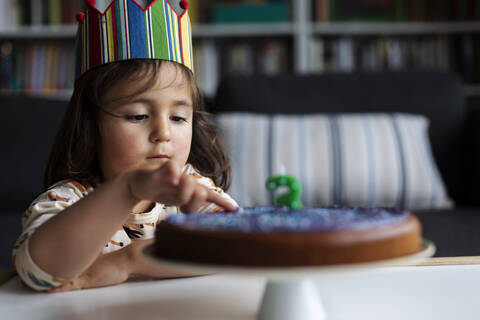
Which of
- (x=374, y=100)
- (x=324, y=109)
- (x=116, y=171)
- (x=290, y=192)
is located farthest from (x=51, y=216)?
(x=374, y=100)

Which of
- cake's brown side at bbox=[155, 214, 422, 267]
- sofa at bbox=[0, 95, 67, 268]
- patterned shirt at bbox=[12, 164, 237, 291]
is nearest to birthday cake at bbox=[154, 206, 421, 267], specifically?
cake's brown side at bbox=[155, 214, 422, 267]

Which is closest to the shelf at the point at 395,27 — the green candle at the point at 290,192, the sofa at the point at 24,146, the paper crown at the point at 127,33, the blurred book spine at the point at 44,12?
the blurred book spine at the point at 44,12

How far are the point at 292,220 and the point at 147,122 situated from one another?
430 millimetres

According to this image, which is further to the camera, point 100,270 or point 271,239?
point 100,270

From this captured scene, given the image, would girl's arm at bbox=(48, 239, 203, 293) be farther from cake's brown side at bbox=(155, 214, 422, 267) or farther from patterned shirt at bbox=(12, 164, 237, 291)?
cake's brown side at bbox=(155, 214, 422, 267)

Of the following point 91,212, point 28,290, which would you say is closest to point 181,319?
point 91,212

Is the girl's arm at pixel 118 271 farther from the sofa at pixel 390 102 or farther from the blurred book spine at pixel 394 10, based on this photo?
the blurred book spine at pixel 394 10

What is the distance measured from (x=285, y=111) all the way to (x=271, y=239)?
1.52 meters

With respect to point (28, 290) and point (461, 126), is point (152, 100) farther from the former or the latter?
point (461, 126)

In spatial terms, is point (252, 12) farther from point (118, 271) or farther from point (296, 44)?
point (118, 271)

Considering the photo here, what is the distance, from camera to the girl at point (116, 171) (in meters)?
0.62

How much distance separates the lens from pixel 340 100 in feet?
6.54

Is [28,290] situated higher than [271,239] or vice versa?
[271,239]

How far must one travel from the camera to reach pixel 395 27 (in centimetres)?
289
